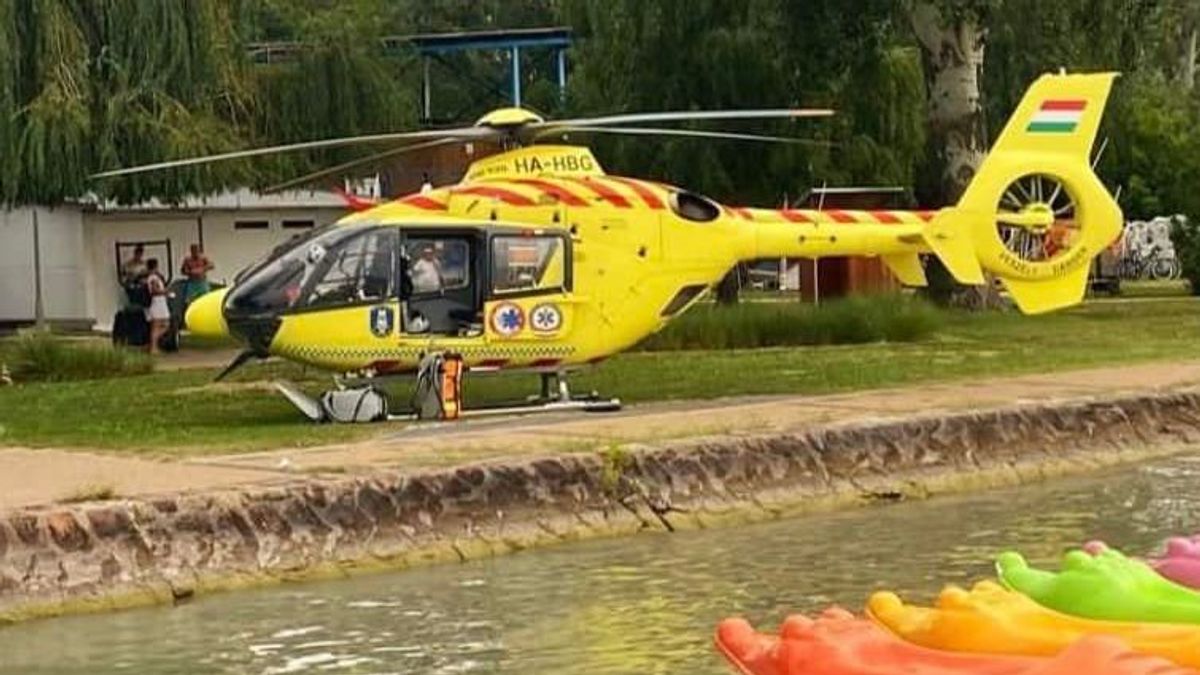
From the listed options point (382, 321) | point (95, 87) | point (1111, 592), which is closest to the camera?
point (1111, 592)

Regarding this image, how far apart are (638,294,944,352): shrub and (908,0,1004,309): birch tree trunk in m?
4.14

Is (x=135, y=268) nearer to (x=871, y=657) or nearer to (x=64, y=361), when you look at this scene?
(x=64, y=361)

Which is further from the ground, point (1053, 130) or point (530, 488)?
point (1053, 130)

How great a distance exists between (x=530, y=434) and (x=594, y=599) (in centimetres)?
459

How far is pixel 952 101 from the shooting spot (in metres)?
33.4

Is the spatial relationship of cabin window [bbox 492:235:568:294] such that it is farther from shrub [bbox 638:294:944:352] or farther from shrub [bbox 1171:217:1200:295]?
shrub [bbox 1171:217:1200:295]

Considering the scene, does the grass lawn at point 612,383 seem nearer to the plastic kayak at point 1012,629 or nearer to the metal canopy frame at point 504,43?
the plastic kayak at point 1012,629

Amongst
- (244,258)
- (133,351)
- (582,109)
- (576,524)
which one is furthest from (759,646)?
(244,258)

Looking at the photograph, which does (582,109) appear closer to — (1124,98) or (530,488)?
(1124,98)

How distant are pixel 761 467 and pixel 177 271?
78.3ft

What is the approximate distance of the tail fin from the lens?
2045 centimetres

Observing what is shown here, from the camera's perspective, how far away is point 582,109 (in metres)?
36.8

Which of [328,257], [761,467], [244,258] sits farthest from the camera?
[244,258]

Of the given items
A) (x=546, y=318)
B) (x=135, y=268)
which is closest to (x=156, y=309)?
(x=135, y=268)
